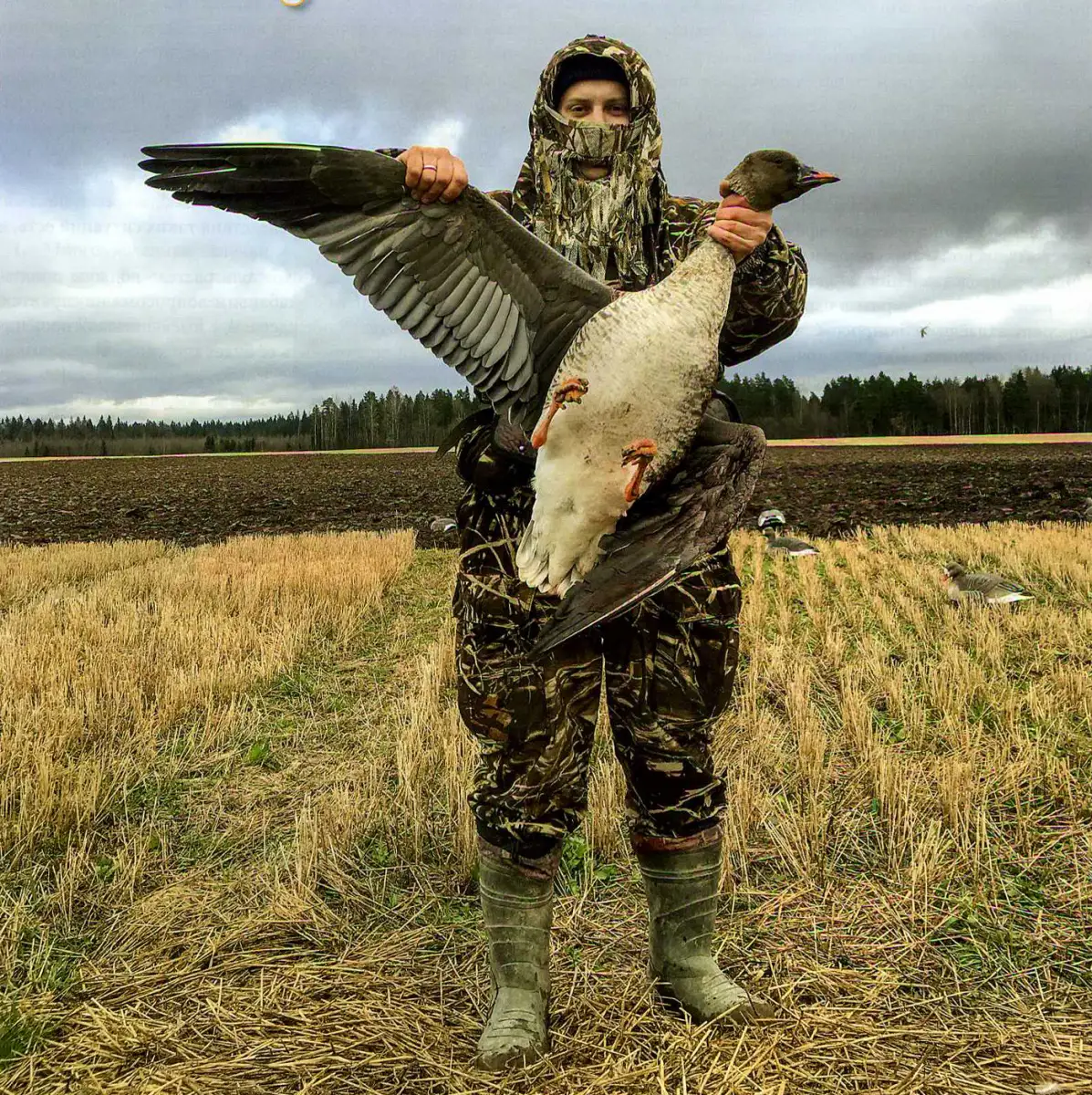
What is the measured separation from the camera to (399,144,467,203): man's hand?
7.74ft

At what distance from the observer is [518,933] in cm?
281

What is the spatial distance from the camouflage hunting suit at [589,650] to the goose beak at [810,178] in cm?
19

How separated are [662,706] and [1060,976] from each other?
1.94 metres

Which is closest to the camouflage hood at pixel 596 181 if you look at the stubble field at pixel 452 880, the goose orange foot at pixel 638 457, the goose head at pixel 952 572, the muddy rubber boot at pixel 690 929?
the goose orange foot at pixel 638 457

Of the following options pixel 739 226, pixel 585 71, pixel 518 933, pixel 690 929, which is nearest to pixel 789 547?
pixel 690 929

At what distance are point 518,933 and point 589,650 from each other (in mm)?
984

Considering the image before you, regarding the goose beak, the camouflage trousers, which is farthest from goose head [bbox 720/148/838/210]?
the camouflage trousers

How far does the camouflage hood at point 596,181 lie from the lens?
285 cm

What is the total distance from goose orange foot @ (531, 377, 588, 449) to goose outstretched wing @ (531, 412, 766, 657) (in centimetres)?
38

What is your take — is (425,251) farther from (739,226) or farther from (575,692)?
(575,692)

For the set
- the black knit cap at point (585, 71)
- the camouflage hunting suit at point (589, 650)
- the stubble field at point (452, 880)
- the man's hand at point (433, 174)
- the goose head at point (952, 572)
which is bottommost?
the stubble field at point (452, 880)

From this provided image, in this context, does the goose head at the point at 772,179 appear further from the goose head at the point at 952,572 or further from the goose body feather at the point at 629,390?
the goose head at the point at 952,572

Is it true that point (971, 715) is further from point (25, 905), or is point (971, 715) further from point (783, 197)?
point (25, 905)

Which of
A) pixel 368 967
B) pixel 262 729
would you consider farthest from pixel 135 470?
pixel 368 967
